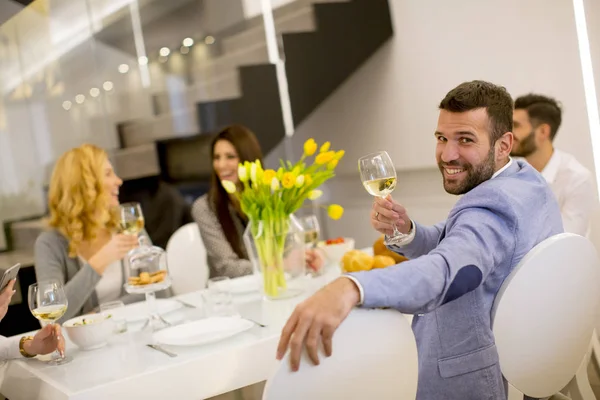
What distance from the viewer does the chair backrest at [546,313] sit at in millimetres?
1477

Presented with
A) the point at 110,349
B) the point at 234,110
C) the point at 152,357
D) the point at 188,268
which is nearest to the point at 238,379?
the point at 152,357

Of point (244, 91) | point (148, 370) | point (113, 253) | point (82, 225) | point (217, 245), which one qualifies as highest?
point (244, 91)

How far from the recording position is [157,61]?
14.3 feet

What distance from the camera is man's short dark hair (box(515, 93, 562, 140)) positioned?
345 cm

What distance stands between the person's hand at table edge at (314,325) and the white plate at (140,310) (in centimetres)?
121

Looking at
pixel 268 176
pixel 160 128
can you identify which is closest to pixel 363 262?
pixel 268 176

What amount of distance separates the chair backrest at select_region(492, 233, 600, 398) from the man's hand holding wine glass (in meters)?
0.40

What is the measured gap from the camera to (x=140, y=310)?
8.04 ft

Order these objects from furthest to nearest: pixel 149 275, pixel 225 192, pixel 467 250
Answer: pixel 225 192
pixel 149 275
pixel 467 250

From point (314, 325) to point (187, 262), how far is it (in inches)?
86.6

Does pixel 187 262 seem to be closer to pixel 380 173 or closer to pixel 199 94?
pixel 199 94

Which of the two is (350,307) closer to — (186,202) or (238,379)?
(238,379)

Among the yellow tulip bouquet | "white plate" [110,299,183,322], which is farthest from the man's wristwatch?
the yellow tulip bouquet

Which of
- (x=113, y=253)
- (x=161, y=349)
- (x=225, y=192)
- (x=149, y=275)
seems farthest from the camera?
(x=225, y=192)
